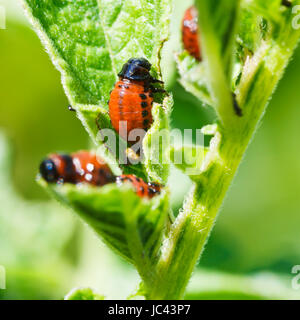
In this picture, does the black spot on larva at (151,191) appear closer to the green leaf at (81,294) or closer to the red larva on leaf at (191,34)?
the green leaf at (81,294)

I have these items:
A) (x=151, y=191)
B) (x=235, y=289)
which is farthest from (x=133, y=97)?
(x=235, y=289)

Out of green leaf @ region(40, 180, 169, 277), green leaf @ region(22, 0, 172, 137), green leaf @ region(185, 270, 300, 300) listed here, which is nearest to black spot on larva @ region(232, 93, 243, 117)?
green leaf @ region(40, 180, 169, 277)

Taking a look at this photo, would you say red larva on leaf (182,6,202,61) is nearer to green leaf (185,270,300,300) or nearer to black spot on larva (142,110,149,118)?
black spot on larva (142,110,149,118)

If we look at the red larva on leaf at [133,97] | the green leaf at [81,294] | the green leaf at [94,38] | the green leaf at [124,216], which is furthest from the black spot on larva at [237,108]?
the green leaf at [81,294]

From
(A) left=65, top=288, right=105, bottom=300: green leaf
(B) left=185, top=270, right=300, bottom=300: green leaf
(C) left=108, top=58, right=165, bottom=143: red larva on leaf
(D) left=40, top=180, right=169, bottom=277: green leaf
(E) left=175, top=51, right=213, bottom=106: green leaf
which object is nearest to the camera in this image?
(D) left=40, top=180, right=169, bottom=277: green leaf

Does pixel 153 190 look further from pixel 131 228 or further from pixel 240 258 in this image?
pixel 240 258
